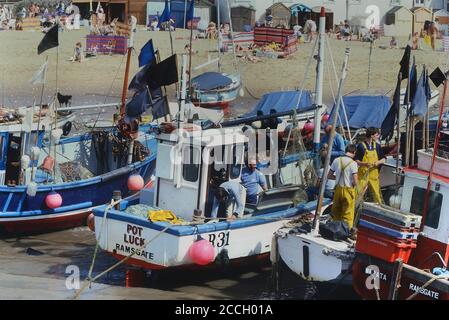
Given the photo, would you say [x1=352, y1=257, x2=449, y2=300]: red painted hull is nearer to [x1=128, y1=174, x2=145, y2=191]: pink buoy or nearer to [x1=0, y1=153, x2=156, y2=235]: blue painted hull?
[x1=128, y1=174, x2=145, y2=191]: pink buoy

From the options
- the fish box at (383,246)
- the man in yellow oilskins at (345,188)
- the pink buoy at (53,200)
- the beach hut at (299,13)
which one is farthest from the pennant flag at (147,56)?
the beach hut at (299,13)

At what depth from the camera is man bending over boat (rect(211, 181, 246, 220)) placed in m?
15.9

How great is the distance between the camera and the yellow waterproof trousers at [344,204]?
15.5 meters

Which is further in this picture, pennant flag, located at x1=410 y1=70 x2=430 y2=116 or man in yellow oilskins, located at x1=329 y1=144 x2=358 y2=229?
pennant flag, located at x1=410 y1=70 x2=430 y2=116

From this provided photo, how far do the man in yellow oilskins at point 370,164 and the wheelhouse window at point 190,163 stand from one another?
2.59m

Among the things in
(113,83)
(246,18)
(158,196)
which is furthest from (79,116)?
(246,18)

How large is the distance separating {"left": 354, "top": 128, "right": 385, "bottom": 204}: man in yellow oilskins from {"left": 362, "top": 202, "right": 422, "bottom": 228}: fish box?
221 cm

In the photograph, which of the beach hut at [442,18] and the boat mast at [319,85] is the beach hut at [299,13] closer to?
the beach hut at [442,18]

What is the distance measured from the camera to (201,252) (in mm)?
14906

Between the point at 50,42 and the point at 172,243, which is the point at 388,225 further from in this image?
the point at 50,42

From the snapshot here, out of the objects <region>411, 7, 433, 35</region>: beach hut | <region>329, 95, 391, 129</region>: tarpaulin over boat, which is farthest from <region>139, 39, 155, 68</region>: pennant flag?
<region>411, 7, 433, 35</region>: beach hut

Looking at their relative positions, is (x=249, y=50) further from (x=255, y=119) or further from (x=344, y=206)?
(x=344, y=206)

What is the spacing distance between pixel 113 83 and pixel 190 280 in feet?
72.0

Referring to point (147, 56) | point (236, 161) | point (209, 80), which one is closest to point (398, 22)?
point (209, 80)
